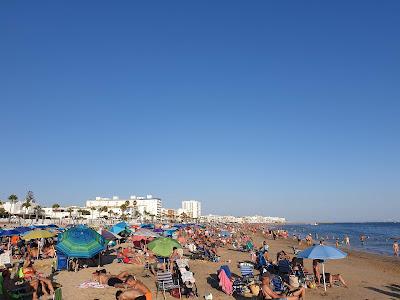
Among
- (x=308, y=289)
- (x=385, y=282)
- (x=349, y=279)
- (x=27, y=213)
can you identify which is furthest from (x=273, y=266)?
(x=27, y=213)

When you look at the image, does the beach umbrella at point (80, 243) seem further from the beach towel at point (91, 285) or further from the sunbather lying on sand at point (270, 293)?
the sunbather lying on sand at point (270, 293)

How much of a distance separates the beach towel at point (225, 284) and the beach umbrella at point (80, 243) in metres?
5.06

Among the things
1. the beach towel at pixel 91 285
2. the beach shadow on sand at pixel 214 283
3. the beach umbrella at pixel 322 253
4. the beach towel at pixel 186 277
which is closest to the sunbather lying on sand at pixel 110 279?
the beach towel at pixel 91 285

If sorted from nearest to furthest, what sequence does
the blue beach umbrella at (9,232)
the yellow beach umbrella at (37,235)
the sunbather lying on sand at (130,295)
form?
the sunbather lying on sand at (130,295)
the yellow beach umbrella at (37,235)
the blue beach umbrella at (9,232)

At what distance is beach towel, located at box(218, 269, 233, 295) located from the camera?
34.1 ft

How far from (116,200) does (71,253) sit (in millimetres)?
163715

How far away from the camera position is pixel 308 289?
11.2 meters

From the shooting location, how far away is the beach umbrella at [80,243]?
12672mm

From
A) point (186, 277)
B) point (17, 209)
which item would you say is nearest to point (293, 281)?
point (186, 277)

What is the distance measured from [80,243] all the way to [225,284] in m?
5.75

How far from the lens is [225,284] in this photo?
1048 cm

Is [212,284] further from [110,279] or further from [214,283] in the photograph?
[110,279]

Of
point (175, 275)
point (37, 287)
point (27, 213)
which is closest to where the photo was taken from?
point (37, 287)

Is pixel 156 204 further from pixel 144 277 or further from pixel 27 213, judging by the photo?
pixel 144 277
